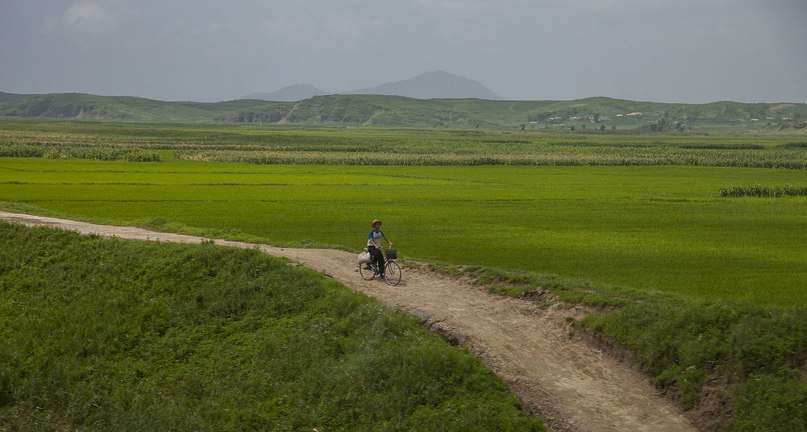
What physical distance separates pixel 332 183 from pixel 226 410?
40336 mm

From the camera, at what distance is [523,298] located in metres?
19.5

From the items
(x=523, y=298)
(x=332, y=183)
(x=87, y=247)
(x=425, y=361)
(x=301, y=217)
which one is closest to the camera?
(x=425, y=361)

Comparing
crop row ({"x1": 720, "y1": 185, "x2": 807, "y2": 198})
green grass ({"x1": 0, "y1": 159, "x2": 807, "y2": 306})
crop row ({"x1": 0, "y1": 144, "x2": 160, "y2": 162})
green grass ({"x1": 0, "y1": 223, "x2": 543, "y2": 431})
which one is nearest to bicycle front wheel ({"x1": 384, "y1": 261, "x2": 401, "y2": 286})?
green grass ({"x1": 0, "y1": 223, "x2": 543, "y2": 431})

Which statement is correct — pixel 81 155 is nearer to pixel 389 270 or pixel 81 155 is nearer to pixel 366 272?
pixel 366 272

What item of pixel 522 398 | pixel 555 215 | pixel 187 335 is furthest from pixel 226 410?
pixel 555 215

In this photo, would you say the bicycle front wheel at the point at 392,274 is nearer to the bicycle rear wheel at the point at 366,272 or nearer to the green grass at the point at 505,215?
the bicycle rear wheel at the point at 366,272

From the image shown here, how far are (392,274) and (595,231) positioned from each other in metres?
13.7

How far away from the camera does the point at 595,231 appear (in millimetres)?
32469

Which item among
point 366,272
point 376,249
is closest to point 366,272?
point 366,272

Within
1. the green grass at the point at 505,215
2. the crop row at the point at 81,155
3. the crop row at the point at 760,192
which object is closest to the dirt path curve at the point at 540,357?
the green grass at the point at 505,215

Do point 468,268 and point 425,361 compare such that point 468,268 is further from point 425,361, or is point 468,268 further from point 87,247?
point 87,247

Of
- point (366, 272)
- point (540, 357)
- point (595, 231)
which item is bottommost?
point (540, 357)

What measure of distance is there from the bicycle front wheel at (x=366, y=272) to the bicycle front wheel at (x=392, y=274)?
489 mm

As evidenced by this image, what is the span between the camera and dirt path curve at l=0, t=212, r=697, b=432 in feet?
45.3
